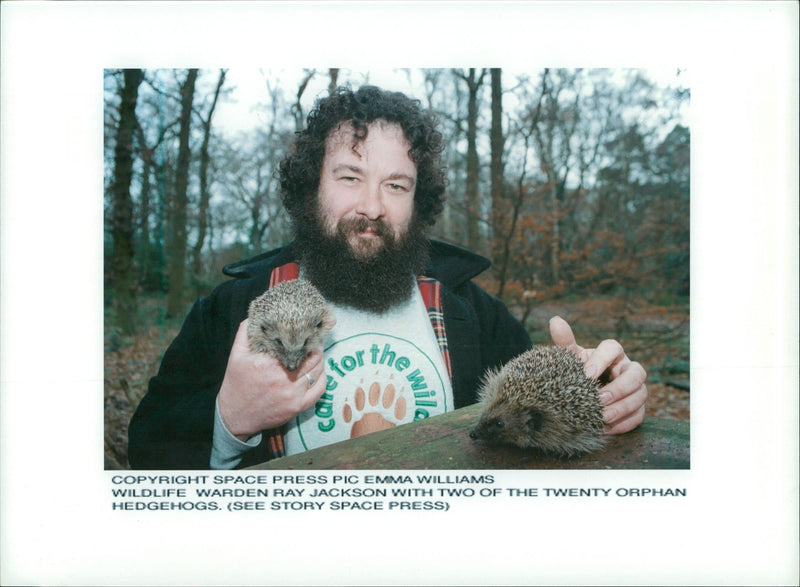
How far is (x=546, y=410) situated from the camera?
106 inches

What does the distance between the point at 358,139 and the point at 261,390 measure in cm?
157

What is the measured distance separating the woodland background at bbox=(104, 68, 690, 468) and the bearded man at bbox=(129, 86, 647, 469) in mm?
121

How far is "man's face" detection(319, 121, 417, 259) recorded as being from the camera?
2959 millimetres

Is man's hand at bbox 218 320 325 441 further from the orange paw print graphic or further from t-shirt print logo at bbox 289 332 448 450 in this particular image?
the orange paw print graphic

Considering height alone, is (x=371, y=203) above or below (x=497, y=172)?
below

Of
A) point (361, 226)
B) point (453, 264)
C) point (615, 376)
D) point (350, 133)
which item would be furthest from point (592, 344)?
point (350, 133)

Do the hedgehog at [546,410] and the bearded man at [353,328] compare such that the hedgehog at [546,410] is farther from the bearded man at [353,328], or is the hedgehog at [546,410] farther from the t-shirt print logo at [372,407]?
the t-shirt print logo at [372,407]

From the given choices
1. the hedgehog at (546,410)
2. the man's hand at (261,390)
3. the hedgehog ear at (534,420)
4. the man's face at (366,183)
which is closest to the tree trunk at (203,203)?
the man's hand at (261,390)

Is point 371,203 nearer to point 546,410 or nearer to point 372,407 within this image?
point 372,407

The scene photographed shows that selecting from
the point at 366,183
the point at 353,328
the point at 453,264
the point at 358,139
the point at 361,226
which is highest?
the point at 358,139

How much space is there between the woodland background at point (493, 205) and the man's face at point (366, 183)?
263 mm

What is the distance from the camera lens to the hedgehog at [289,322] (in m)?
2.67

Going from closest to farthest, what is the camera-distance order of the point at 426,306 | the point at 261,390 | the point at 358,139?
the point at 261,390
the point at 358,139
the point at 426,306

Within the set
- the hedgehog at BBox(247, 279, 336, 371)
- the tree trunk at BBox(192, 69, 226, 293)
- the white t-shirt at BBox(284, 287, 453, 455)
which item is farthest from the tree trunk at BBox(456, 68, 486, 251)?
the tree trunk at BBox(192, 69, 226, 293)
